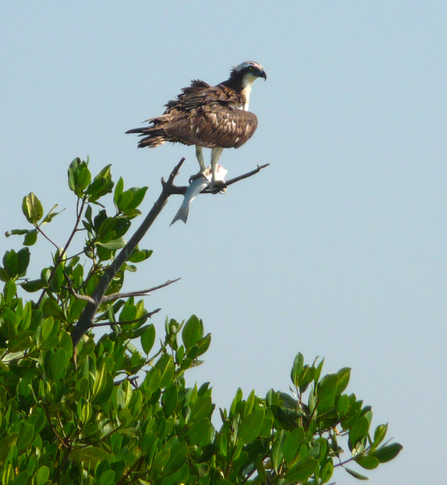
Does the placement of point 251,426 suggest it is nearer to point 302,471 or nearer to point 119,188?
point 302,471

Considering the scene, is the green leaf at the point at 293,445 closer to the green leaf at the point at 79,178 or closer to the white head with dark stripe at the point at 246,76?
the green leaf at the point at 79,178

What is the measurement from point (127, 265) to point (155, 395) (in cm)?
146

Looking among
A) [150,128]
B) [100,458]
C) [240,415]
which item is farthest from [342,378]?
[150,128]

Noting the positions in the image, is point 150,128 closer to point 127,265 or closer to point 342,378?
point 127,265

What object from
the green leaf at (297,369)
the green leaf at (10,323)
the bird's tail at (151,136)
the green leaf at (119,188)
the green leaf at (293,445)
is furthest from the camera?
the bird's tail at (151,136)

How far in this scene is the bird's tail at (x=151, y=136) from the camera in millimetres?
7273

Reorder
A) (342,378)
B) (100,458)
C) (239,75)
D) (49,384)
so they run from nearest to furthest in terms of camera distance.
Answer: (100,458)
(49,384)
(342,378)
(239,75)

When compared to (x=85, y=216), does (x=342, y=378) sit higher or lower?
lower

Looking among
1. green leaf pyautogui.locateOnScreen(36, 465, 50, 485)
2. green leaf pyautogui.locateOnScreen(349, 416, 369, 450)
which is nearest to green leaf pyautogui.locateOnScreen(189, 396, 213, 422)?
green leaf pyautogui.locateOnScreen(349, 416, 369, 450)

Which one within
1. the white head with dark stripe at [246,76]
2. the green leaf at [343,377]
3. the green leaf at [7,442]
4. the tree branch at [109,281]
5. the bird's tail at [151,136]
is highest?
the white head with dark stripe at [246,76]

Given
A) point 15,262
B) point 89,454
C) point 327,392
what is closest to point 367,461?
point 327,392

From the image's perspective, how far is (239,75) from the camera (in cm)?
1109

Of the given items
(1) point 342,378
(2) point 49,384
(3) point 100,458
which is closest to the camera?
(3) point 100,458

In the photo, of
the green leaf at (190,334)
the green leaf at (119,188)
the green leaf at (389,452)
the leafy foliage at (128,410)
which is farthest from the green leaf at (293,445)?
the green leaf at (119,188)
